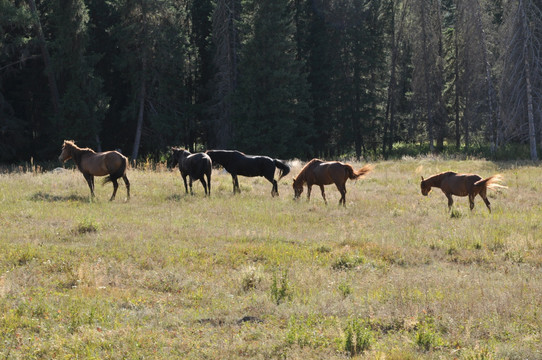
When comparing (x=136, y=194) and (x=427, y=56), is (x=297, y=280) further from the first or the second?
(x=427, y=56)

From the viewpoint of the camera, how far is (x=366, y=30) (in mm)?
48469

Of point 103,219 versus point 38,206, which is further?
point 38,206

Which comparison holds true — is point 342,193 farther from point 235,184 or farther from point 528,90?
point 528,90

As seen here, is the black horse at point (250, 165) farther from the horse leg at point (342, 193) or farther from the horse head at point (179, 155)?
the horse leg at point (342, 193)

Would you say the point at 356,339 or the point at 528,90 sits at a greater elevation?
the point at 528,90

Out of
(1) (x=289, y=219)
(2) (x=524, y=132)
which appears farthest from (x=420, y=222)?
(2) (x=524, y=132)

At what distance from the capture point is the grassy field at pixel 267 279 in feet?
22.0

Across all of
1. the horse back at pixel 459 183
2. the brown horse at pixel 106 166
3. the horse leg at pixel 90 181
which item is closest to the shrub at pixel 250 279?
the horse back at pixel 459 183

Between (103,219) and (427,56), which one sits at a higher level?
(427,56)

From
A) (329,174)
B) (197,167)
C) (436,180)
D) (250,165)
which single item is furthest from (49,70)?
(436,180)

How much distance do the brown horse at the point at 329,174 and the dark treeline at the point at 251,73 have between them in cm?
2117

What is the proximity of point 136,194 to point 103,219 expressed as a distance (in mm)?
4914

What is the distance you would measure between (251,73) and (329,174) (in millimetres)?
24958

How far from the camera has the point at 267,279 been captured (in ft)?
31.9
